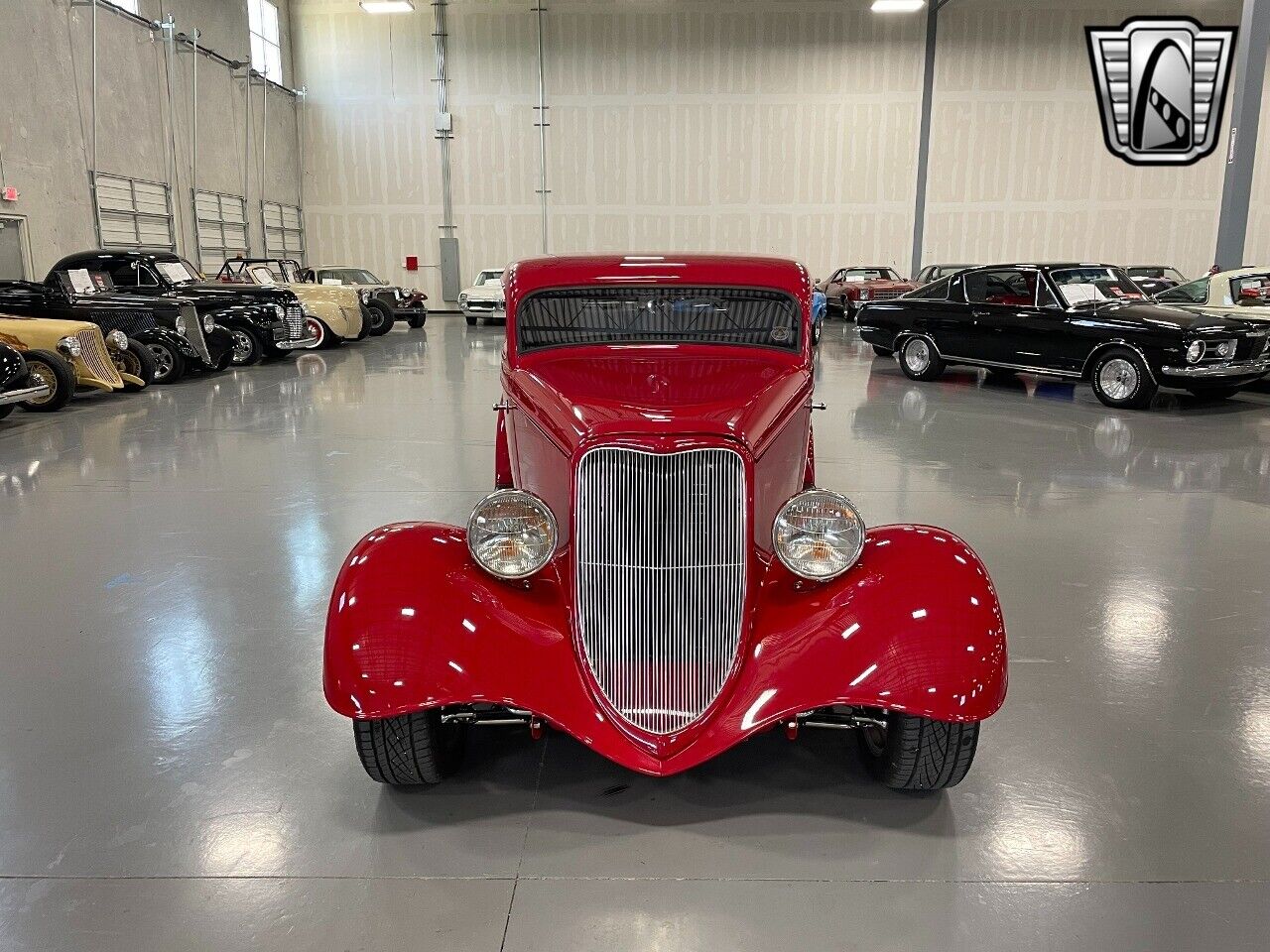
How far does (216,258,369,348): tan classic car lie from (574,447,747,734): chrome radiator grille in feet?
41.9

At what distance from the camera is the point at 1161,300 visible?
10.3 meters

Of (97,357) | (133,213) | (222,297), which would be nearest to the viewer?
(97,357)

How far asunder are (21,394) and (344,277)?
11.3m

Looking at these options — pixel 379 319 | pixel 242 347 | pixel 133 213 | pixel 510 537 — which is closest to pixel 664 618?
pixel 510 537

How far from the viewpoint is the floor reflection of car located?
6.08 meters

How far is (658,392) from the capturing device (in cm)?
286

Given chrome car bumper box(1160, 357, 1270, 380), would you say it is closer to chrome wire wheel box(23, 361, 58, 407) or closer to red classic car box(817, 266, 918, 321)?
red classic car box(817, 266, 918, 321)

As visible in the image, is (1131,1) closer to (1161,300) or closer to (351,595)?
(1161,300)

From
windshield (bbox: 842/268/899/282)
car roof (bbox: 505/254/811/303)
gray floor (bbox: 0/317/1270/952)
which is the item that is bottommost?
gray floor (bbox: 0/317/1270/952)

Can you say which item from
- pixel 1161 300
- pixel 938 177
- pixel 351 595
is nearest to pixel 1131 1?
pixel 938 177

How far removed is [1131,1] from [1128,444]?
21.0 m

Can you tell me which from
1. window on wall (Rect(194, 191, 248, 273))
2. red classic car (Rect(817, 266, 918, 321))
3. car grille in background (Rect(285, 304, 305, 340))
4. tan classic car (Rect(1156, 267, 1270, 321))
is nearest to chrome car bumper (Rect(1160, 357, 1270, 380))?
tan classic car (Rect(1156, 267, 1270, 321))

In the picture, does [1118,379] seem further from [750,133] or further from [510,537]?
[750,133]

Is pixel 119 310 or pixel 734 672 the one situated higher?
pixel 119 310
